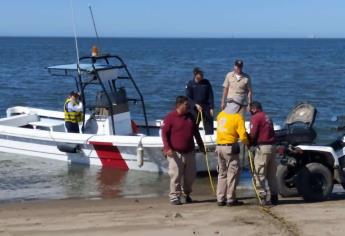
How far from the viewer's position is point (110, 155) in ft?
39.5

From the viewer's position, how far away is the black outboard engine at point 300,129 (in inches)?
336

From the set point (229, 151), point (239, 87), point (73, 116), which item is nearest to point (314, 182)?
point (229, 151)

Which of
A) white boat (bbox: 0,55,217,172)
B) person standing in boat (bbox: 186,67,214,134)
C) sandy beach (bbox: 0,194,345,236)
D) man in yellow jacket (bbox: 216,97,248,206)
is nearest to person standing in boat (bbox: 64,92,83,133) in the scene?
white boat (bbox: 0,55,217,172)

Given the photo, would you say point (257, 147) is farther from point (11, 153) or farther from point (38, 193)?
point (11, 153)

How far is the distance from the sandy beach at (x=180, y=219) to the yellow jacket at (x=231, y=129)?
0.88 meters

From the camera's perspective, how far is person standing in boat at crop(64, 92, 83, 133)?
12.7 m

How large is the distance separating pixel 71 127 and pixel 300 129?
5666 millimetres

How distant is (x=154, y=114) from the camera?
21547mm

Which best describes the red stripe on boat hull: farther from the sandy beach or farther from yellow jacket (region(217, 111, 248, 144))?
yellow jacket (region(217, 111, 248, 144))

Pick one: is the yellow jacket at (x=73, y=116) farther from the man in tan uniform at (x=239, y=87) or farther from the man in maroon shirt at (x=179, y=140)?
the man in maroon shirt at (x=179, y=140)

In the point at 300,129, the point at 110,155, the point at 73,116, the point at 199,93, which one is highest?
the point at 199,93

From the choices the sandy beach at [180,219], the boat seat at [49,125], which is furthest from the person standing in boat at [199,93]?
the boat seat at [49,125]

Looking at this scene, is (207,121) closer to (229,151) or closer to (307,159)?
(307,159)

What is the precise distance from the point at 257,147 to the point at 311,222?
134 centimetres
